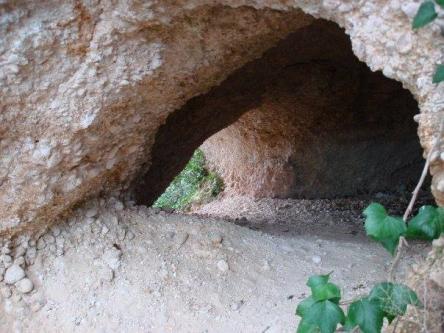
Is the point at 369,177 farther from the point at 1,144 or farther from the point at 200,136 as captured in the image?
the point at 1,144

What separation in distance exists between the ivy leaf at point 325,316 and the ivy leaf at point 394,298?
10 cm

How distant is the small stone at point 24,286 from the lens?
2.01m

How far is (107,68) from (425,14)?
1.09m

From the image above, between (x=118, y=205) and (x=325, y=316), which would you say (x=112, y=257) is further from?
(x=325, y=316)

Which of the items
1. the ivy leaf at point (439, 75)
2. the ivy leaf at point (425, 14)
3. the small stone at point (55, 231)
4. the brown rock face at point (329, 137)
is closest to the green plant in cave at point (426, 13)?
the ivy leaf at point (425, 14)

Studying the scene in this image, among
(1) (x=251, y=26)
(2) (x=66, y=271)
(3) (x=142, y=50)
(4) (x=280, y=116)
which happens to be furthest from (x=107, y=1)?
(4) (x=280, y=116)

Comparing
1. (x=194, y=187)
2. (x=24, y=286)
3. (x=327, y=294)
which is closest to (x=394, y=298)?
(x=327, y=294)

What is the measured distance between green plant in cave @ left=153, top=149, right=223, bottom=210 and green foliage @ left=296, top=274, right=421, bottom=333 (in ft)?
12.9

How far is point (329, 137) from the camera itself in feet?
14.5

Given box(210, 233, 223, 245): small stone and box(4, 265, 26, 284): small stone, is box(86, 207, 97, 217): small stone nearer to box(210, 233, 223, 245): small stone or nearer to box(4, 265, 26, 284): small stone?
box(4, 265, 26, 284): small stone

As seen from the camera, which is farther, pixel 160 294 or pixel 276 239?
pixel 276 239

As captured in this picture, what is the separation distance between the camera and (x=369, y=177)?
4578 millimetres

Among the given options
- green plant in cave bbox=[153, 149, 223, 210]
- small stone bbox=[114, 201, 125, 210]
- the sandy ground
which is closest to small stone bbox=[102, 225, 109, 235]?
the sandy ground

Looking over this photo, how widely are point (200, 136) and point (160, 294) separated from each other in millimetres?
1510
